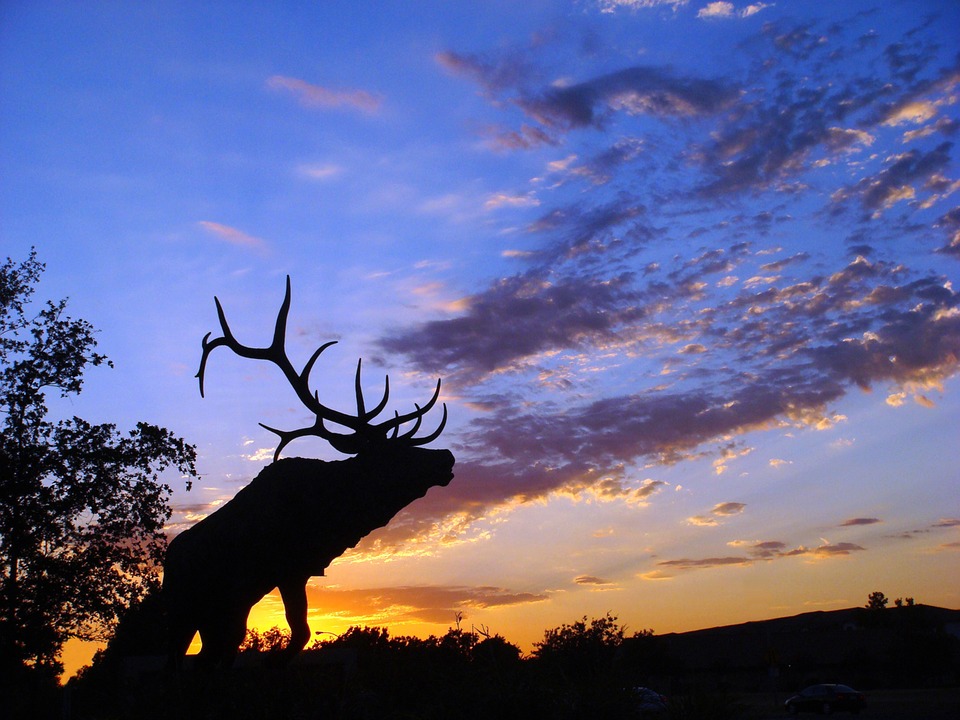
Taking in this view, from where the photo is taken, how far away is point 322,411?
29.5ft

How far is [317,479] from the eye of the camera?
799 centimetres

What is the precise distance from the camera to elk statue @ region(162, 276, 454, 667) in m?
7.87

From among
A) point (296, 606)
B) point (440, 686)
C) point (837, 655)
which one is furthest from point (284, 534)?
point (837, 655)

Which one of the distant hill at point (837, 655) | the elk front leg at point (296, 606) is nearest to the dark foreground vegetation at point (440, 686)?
the elk front leg at point (296, 606)

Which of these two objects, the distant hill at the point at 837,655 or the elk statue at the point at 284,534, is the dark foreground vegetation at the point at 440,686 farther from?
the distant hill at the point at 837,655

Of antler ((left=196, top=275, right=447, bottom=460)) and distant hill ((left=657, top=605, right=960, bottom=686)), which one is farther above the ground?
antler ((left=196, top=275, right=447, bottom=460))

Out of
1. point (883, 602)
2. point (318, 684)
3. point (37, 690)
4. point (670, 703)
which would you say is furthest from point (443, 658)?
point (883, 602)

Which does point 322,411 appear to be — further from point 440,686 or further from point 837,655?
point 837,655

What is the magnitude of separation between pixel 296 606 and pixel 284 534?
0.71 meters

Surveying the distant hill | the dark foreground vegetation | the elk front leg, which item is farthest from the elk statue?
the distant hill

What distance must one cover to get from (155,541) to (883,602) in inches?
4859

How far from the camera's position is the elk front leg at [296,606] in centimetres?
779

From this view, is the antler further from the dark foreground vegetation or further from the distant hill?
the distant hill

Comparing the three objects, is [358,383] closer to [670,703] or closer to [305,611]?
[305,611]
